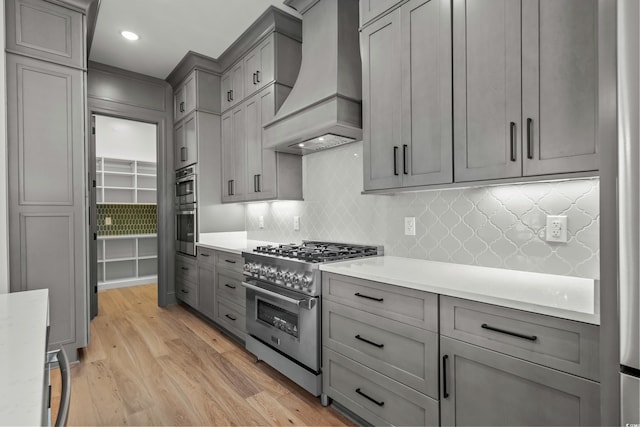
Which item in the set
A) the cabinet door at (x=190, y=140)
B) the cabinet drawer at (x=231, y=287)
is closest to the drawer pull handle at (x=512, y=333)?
the cabinet drawer at (x=231, y=287)

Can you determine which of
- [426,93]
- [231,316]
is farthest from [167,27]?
[231,316]

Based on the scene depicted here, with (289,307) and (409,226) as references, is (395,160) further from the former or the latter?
(289,307)

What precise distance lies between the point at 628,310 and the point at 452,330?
69 cm

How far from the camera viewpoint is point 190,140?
3.88 meters

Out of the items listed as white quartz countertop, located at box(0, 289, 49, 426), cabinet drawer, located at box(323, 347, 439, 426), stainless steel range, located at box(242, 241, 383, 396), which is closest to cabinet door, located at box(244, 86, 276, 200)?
stainless steel range, located at box(242, 241, 383, 396)

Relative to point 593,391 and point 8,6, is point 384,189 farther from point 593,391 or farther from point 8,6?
point 8,6

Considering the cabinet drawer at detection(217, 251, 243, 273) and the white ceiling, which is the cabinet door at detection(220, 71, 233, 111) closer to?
the white ceiling

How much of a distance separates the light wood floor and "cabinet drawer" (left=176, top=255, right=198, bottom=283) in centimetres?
58

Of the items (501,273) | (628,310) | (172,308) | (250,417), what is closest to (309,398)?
(250,417)

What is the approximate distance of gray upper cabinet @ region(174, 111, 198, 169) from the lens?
3.78 meters

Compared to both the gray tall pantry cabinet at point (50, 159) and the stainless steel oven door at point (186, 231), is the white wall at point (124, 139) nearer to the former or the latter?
the stainless steel oven door at point (186, 231)

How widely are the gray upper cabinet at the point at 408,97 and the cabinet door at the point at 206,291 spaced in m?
2.08

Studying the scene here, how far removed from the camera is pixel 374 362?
1.74 metres

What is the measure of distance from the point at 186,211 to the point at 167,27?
1901 mm
